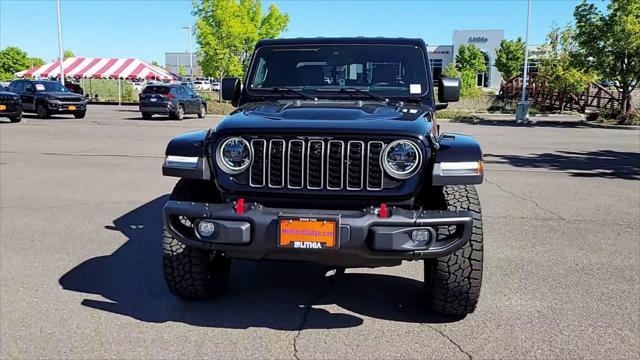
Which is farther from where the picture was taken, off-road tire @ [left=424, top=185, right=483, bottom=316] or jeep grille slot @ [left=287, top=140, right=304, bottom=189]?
off-road tire @ [left=424, top=185, right=483, bottom=316]

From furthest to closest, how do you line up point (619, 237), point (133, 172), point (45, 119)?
point (45, 119) → point (133, 172) → point (619, 237)

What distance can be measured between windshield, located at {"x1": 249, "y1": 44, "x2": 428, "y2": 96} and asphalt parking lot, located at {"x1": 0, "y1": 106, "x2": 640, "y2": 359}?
1585 millimetres

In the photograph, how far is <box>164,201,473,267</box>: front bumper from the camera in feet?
10.5

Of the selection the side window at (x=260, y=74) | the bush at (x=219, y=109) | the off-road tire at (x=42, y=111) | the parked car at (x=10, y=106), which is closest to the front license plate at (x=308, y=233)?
the side window at (x=260, y=74)

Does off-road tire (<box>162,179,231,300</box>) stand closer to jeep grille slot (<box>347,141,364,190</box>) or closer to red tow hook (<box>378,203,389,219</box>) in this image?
jeep grille slot (<box>347,141,364,190</box>)

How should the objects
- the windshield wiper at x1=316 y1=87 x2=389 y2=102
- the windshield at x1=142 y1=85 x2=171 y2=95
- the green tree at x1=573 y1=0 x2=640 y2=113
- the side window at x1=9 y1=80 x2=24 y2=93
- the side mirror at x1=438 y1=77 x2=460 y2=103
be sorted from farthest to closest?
the windshield at x1=142 y1=85 x2=171 y2=95 → the side window at x1=9 y1=80 x2=24 y2=93 → the green tree at x1=573 y1=0 x2=640 y2=113 → the side mirror at x1=438 y1=77 x2=460 y2=103 → the windshield wiper at x1=316 y1=87 x2=389 y2=102

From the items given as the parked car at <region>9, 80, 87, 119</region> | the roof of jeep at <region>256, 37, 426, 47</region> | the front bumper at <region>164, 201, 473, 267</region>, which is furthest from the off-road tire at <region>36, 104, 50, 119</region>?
the front bumper at <region>164, 201, 473, 267</region>

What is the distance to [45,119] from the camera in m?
24.1

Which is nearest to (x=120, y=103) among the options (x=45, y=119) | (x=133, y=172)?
(x=45, y=119)

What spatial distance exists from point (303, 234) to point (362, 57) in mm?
2212

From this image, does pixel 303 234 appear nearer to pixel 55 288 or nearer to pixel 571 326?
pixel 571 326

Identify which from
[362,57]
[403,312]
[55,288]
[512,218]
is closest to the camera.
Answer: [403,312]

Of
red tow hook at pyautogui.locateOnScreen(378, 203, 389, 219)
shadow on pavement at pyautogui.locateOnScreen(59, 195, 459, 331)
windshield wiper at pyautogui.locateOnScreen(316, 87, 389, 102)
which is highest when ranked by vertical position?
windshield wiper at pyautogui.locateOnScreen(316, 87, 389, 102)

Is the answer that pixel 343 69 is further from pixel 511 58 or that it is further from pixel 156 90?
pixel 511 58
